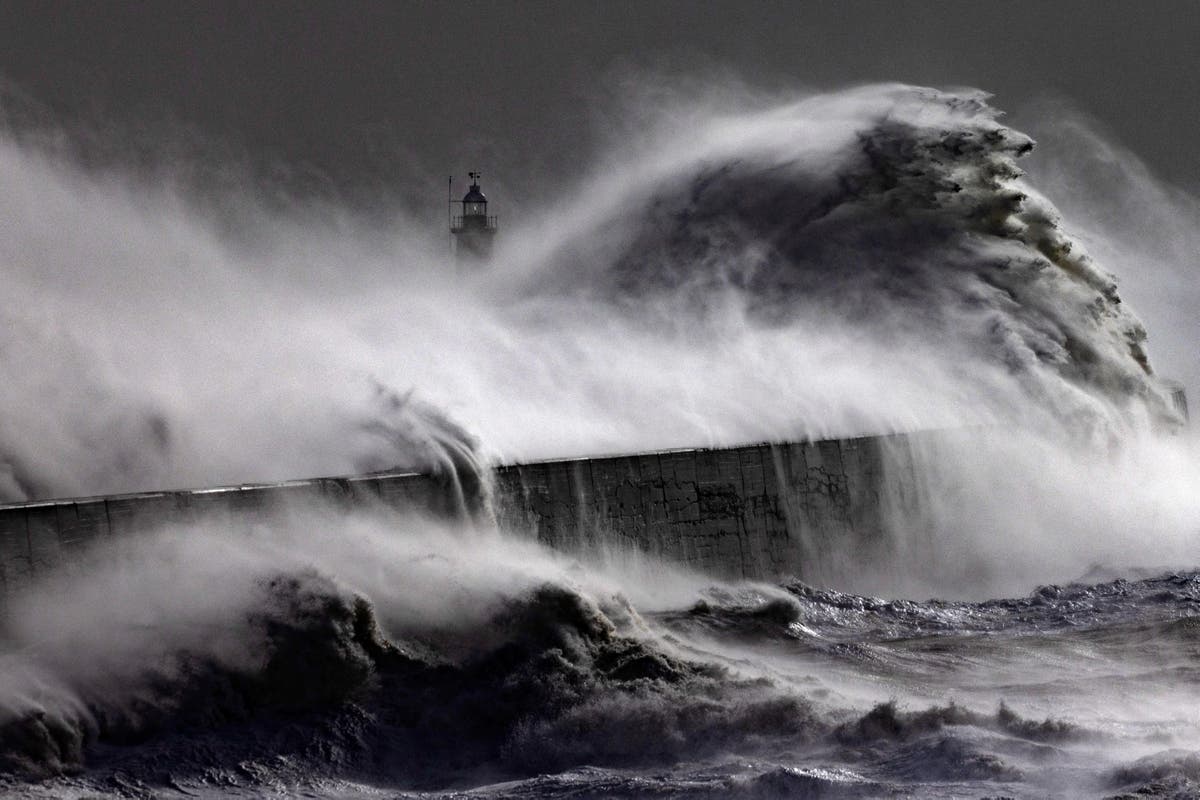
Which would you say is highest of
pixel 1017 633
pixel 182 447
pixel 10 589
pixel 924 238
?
pixel 924 238

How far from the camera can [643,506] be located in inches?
530

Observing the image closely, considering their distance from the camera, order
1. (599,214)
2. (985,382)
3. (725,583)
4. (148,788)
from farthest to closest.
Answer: (599,214)
(985,382)
(725,583)
(148,788)

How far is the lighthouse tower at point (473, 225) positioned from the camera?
3172cm

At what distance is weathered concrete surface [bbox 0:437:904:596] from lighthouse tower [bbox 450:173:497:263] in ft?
52.7

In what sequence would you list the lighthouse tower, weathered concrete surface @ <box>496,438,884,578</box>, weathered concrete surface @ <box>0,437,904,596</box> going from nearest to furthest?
1. weathered concrete surface @ <box>0,437,904,596</box>
2. weathered concrete surface @ <box>496,438,884,578</box>
3. the lighthouse tower

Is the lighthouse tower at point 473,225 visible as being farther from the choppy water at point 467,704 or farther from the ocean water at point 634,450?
the choppy water at point 467,704

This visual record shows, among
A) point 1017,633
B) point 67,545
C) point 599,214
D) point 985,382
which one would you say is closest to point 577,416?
point 1017,633

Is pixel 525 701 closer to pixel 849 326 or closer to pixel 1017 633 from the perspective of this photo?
pixel 1017 633

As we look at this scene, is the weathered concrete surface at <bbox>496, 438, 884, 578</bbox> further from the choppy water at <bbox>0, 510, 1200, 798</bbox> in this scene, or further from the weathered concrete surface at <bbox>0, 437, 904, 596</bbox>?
the choppy water at <bbox>0, 510, 1200, 798</bbox>

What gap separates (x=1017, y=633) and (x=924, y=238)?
9006 mm

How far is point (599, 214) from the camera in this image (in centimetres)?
2494

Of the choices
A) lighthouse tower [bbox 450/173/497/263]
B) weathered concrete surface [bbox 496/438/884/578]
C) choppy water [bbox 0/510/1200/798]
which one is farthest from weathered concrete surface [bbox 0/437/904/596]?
lighthouse tower [bbox 450/173/497/263]

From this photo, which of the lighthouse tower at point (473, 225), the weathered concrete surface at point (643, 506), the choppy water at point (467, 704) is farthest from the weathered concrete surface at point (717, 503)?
the lighthouse tower at point (473, 225)

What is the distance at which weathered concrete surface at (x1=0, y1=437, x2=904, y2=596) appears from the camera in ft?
28.9
